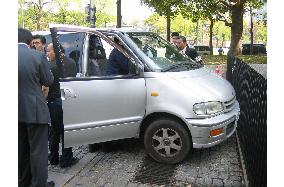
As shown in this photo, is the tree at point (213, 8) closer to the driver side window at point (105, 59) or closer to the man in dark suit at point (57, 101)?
the driver side window at point (105, 59)

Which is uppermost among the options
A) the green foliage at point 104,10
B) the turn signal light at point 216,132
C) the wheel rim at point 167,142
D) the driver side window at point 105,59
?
the green foliage at point 104,10

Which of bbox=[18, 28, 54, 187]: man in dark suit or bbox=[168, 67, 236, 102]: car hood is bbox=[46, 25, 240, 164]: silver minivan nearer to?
bbox=[168, 67, 236, 102]: car hood

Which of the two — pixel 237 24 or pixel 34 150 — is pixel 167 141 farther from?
pixel 237 24

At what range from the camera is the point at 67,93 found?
521cm

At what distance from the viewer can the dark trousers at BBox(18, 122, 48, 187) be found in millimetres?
4320

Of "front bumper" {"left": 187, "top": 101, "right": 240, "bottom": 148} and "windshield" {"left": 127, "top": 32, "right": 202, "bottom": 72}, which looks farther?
"windshield" {"left": 127, "top": 32, "right": 202, "bottom": 72}

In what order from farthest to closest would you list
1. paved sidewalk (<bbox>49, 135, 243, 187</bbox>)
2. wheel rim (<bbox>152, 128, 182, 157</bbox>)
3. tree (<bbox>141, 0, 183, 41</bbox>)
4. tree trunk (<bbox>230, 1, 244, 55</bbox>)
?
tree (<bbox>141, 0, 183, 41</bbox>)
tree trunk (<bbox>230, 1, 244, 55</bbox>)
wheel rim (<bbox>152, 128, 182, 157</bbox>)
paved sidewalk (<bbox>49, 135, 243, 187</bbox>)

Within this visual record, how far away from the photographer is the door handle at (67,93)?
5.20m

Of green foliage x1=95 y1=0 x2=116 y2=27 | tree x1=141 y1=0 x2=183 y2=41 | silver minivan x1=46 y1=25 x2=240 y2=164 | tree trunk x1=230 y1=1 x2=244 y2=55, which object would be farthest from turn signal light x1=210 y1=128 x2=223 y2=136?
green foliage x1=95 y1=0 x2=116 y2=27

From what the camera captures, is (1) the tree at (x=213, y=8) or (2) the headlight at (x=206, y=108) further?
(1) the tree at (x=213, y=8)

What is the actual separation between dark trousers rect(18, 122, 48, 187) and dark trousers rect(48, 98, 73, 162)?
0.92 m

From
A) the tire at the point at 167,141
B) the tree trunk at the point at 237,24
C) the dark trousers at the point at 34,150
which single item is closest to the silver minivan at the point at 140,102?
the tire at the point at 167,141
